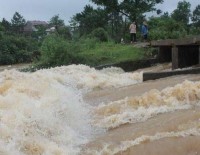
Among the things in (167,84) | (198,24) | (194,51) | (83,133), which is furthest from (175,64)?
(198,24)

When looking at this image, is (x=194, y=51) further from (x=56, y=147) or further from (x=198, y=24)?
(x=198, y=24)

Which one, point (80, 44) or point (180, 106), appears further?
point (80, 44)

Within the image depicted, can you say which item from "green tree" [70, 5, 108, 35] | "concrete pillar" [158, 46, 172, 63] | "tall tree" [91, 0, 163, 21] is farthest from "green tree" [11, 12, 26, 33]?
"concrete pillar" [158, 46, 172, 63]

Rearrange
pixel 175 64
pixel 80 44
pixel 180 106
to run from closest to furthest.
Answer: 1. pixel 180 106
2. pixel 175 64
3. pixel 80 44

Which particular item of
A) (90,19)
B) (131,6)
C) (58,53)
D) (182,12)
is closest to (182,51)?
(58,53)

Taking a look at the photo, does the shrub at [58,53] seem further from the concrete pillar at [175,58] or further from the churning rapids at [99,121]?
the churning rapids at [99,121]

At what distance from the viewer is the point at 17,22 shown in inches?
1688

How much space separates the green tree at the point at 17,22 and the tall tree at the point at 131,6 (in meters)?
18.3

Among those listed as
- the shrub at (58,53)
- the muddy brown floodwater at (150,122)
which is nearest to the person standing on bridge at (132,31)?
the shrub at (58,53)

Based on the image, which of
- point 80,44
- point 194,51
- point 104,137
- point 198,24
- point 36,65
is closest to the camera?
point 104,137

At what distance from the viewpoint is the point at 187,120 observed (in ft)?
21.1

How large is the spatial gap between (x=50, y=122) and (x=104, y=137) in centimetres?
84

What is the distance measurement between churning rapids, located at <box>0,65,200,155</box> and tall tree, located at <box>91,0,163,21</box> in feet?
50.8

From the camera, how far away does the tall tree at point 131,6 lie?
2502 cm
